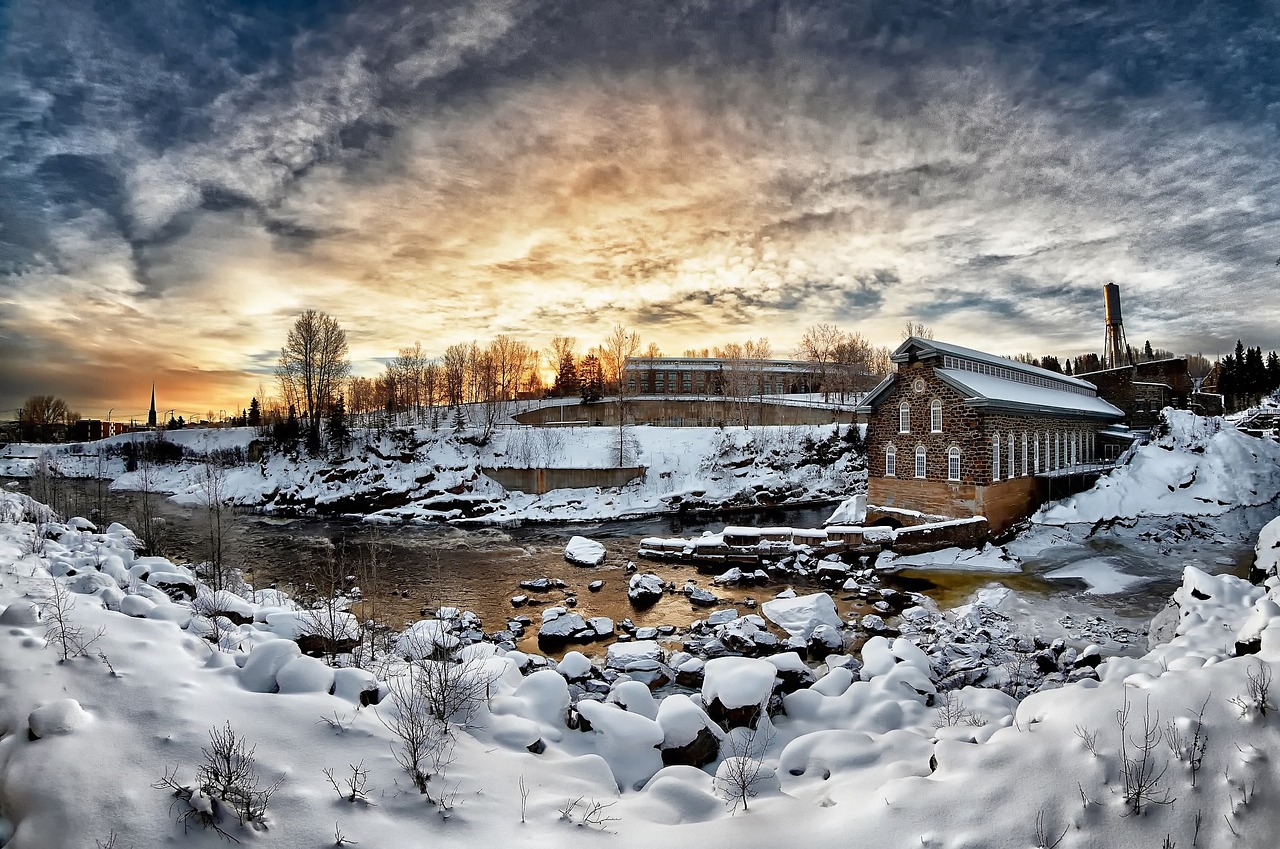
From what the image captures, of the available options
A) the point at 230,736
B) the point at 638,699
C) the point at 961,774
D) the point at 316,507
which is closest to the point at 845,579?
the point at 638,699

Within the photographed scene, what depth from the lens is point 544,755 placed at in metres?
6.01

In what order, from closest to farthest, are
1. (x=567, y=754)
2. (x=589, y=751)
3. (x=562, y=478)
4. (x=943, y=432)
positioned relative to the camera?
(x=567, y=754), (x=589, y=751), (x=943, y=432), (x=562, y=478)

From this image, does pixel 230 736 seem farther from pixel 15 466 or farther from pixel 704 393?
pixel 15 466

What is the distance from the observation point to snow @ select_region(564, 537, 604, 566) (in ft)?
66.8

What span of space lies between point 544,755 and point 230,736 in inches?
112

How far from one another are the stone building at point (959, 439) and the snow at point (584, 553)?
1119cm

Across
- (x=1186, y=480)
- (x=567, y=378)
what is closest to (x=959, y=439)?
(x=1186, y=480)

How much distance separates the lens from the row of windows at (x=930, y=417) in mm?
21906

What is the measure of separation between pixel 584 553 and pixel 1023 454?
17.7 meters

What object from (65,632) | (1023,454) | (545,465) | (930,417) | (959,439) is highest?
(930,417)

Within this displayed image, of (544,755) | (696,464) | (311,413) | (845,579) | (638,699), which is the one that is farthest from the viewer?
(311,413)

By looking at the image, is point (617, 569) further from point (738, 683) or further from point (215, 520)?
point (215, 520)

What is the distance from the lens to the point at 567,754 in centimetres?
619

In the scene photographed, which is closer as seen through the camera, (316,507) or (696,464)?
(316,507)
